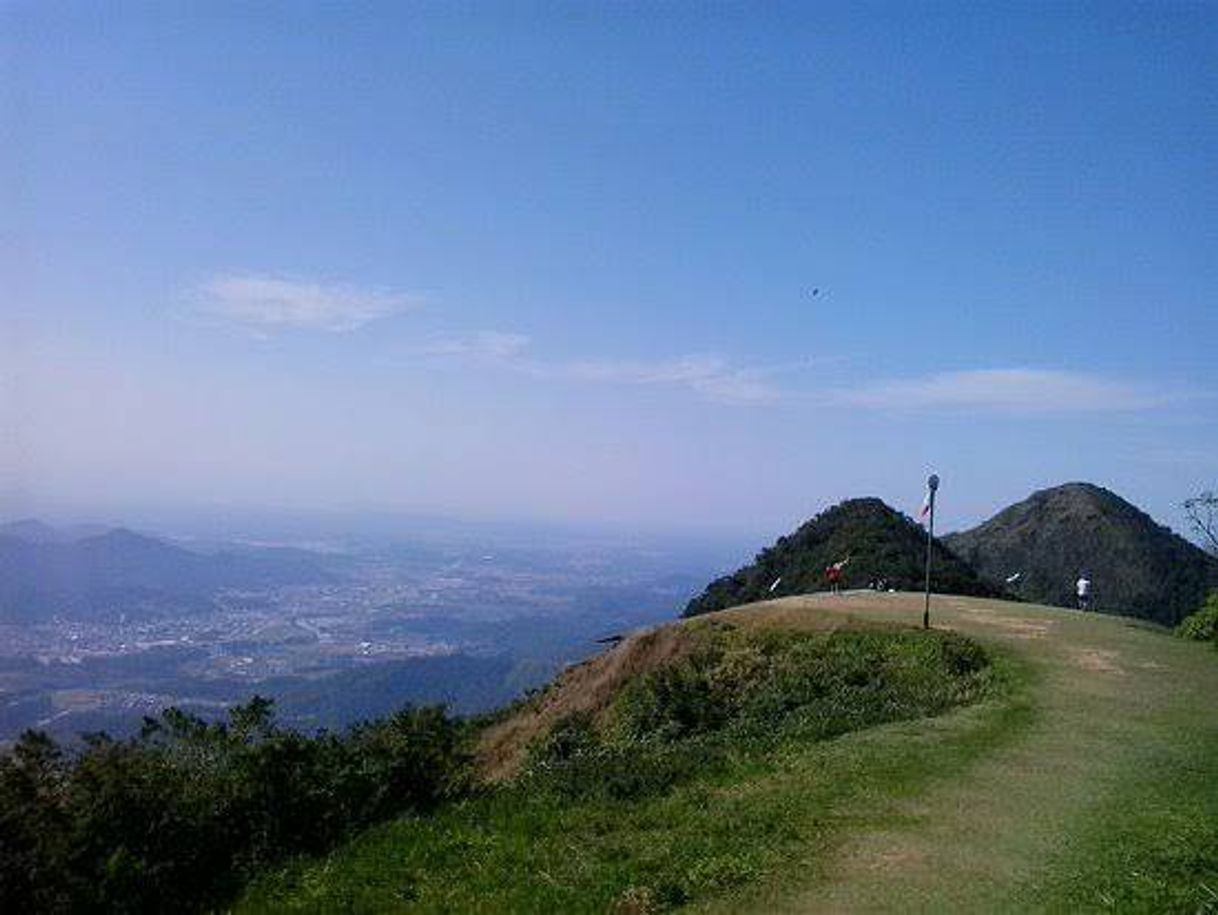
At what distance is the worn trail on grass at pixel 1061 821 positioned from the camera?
8516mm

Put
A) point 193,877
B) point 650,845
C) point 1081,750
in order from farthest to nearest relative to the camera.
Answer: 1. point 1081,750
2. point 193,877
3. point 650,845

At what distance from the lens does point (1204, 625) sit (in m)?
23.8

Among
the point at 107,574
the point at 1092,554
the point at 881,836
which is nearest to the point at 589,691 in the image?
the point at 881,836

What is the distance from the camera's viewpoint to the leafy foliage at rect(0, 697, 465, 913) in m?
9.59

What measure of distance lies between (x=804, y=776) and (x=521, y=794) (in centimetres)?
317

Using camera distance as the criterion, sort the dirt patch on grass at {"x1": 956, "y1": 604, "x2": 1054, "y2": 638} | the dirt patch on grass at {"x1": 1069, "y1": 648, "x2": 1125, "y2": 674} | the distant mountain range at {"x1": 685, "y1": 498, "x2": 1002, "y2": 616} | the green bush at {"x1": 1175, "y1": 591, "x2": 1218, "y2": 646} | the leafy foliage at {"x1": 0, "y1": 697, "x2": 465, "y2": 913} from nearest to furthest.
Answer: the leafy foliage at {"x1": 0, "y1": 697, "x2": 465, "y2": 913} → the dirt patch on grass at {"x1": 1069, "y1": 648, "x2": 1125, "y2": 674} → the dirt patch on grass at {"x1": 956, "y1": 604, "x2": 1054, "y2": 638} → the green bush at {"x1": 1175, "y1": 591, "x2": 1218, "y2": 646} → the distant mountain range at {"x1": 685, "y1": 498, "x2": 1002, "y2": 616}

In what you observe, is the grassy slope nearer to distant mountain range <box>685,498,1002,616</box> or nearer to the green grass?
the green grass

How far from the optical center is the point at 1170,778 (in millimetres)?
11992

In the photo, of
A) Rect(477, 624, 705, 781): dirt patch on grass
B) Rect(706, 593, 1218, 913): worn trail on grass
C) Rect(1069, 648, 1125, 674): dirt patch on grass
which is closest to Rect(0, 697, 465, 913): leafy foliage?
Rect(706, 593, 1218, 913): worn trail on grass

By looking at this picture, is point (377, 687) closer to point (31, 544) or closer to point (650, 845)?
point (31, 544)

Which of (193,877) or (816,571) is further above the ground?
(816,571)

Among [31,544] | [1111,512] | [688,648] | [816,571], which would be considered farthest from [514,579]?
[688,648]

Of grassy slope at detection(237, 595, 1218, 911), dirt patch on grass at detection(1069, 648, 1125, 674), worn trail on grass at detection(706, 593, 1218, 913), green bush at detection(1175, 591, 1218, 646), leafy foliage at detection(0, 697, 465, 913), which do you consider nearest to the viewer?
worn trail on grass at detection(706, 593, 1218, 913)

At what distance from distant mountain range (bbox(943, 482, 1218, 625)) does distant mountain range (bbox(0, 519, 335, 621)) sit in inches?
2523
